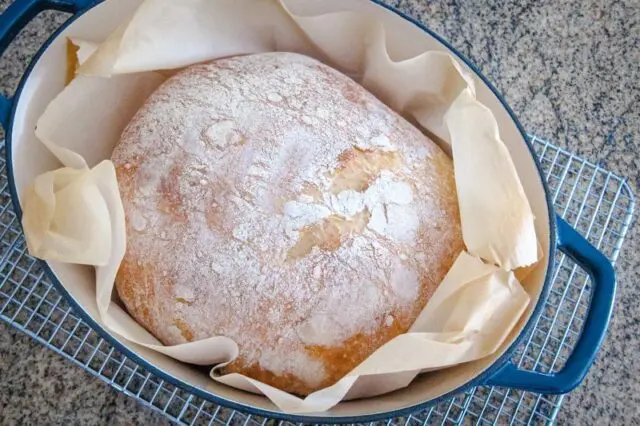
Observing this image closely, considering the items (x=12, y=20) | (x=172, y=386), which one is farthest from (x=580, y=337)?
(x=12, y=20)

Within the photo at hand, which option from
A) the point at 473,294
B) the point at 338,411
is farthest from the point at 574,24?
the point at 338,411

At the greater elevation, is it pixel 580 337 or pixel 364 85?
pixel 364 85

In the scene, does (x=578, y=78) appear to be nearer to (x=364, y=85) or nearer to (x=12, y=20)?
(x=364, y=85)

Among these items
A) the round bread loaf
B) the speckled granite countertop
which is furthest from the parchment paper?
the speckled granite countertop

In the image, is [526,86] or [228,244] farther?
[526,86]

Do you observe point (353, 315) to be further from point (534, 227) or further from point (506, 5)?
point (506, 5)
